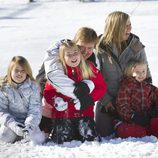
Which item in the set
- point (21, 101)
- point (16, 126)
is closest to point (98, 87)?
point (21, 101)

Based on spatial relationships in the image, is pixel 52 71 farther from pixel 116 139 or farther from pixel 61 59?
pixel 116 139

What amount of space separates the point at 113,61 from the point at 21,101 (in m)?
1.03

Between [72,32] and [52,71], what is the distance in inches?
290

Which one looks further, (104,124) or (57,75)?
(104,124)

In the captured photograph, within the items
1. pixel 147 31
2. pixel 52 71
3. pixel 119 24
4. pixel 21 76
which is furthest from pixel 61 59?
pixel 147 31

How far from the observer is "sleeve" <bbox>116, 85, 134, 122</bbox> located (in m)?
4.57

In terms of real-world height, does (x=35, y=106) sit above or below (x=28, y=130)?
above

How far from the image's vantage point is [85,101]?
441cm

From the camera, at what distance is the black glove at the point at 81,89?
4378mm

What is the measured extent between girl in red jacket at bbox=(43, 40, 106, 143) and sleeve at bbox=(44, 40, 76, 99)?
0.05m

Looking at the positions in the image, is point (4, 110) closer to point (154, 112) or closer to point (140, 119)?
point (140, 119)

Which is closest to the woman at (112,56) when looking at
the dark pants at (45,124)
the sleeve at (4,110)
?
the dark pants at (45,124)

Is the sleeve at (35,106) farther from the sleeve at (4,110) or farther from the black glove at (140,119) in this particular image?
the black glove at (140,119)

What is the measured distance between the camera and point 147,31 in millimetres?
11305
